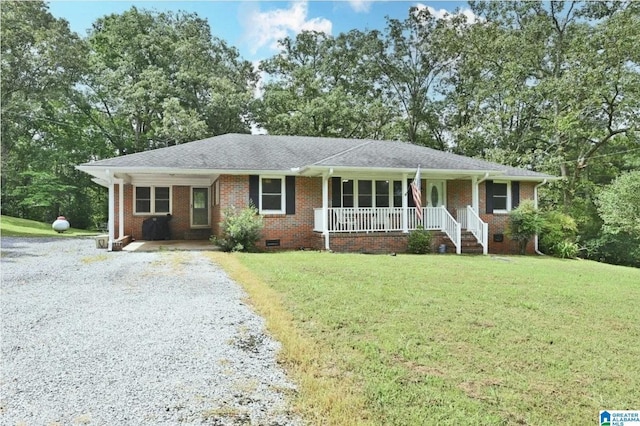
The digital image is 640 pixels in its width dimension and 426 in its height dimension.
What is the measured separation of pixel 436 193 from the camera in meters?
16.3

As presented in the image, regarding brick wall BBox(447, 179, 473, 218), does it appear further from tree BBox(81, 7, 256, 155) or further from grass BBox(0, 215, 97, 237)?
grass BBox(0, 215, 97, 237)

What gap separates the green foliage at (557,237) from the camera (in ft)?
50.4

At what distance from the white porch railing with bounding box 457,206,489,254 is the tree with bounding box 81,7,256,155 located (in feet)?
56.3

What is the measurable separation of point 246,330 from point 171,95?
25.9 meters

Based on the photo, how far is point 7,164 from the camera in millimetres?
25578

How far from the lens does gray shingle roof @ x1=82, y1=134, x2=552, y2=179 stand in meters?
13.2

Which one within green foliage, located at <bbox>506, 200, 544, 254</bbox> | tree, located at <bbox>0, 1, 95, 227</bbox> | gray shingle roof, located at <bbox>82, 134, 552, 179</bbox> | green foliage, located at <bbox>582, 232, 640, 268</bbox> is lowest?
green foliage, located at <bbox>582, 232, 640, 268</bbox>

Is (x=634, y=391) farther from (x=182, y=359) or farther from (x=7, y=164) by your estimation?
(x=7, y=164)

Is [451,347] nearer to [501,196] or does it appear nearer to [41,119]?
[501,196]

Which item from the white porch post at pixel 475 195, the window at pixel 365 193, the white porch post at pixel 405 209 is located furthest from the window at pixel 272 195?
the white porch post at pixel 475 195

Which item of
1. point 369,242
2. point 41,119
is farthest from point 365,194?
point 41,119

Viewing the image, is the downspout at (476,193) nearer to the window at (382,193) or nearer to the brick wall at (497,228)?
the brick wall at (497,228)

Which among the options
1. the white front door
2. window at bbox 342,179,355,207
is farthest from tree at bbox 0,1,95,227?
the white front door

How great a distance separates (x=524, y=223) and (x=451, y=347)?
12.1m
